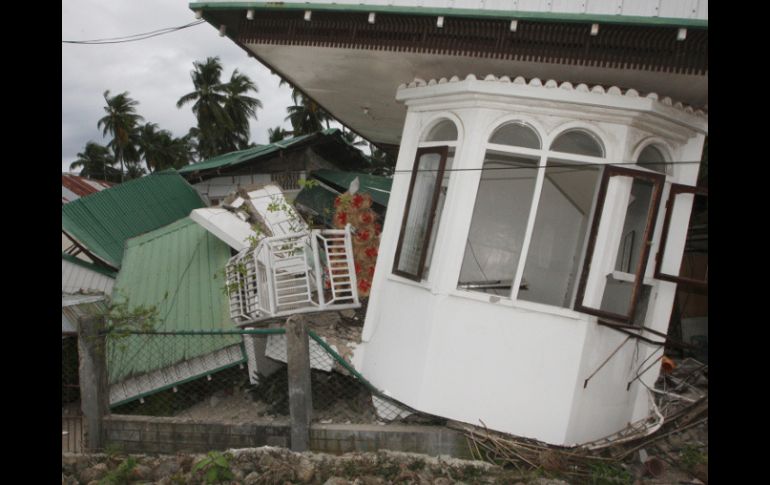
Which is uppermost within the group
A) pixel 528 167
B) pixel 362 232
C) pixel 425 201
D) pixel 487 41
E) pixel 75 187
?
pixel 487 41

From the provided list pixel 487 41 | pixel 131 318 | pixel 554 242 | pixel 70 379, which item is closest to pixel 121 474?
pixel 131 318

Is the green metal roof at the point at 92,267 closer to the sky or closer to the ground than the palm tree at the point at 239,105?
closer to the ground

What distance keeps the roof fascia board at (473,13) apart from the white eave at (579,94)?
2.09ft

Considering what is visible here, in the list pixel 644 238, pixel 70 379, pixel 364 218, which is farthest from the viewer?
pixel 70 379

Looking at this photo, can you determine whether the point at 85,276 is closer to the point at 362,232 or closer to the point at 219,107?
the point at 362,232

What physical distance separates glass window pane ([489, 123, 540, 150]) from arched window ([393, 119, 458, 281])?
0.42 metres

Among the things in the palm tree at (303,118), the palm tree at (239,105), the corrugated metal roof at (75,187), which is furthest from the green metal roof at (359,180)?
the palm tree at (239,105)

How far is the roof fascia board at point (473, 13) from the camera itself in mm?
4234

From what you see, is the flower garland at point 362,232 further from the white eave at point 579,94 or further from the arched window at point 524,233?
the white eave at point 579,94

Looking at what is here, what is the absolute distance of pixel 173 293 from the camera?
762 cm

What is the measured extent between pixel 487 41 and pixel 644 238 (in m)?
2.24

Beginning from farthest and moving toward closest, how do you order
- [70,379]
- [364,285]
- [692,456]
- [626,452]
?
[70,379] → [364,285] → [692,456] → [626,452]
